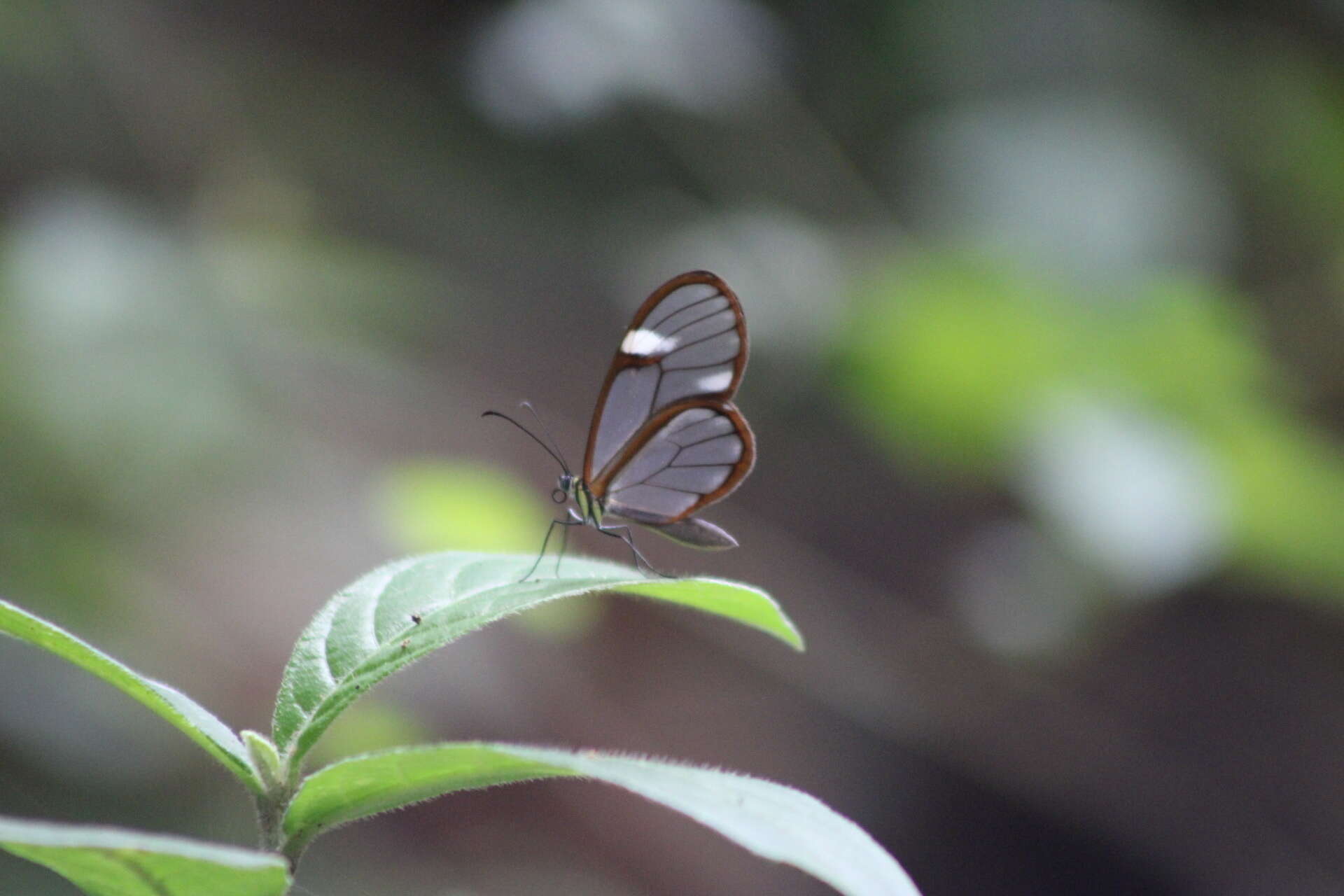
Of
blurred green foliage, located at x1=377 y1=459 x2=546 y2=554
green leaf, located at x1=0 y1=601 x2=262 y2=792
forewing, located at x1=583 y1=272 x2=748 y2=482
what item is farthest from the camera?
blurred green foliage, located at x1=377 y1=459 x2=546 y2=554

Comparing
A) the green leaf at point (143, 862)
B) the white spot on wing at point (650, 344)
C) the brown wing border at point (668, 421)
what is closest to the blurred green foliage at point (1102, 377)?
the brown wing border at point (668, 421)

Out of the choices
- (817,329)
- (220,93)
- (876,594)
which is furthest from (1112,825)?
(220,93)

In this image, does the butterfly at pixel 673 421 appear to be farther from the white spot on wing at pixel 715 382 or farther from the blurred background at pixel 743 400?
the blurred background at pixel 743 400

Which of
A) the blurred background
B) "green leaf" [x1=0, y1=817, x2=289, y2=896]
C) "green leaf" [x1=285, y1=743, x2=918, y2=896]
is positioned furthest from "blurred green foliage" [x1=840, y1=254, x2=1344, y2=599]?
"green leaf" [x1=0, y1=817, x2=289, y2=896]

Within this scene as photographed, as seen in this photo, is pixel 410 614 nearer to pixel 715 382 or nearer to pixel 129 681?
pixel 129 681

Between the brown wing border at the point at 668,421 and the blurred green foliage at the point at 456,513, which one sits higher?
the blurred green foliage at the point at 456,513

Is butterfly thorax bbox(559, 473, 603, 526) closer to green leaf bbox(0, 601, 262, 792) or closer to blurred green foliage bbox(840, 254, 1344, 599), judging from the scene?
green leaf bbox(0, 601, 262, 792)

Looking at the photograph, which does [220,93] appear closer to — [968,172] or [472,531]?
[472,531]
